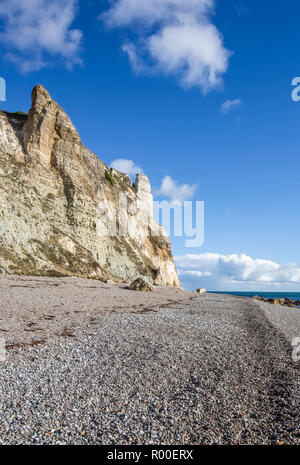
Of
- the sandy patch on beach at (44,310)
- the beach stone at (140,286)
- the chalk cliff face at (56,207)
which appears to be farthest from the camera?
the beach stone at (140,286)

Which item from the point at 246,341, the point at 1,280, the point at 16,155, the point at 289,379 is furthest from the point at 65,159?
the point at 289,379

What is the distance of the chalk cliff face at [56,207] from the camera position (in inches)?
1106

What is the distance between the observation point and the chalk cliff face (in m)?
28.1

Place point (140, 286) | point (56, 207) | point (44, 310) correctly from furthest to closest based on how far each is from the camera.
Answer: point (56, 207) → point (140, 286) → point (44, 310)

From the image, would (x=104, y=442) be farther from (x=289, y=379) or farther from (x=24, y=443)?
(x=289, y=379)

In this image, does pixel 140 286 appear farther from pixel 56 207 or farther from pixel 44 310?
pixel 44 310

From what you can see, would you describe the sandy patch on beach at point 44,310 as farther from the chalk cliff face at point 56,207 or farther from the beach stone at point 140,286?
the beach stone at point 140,286

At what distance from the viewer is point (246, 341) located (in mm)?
10188

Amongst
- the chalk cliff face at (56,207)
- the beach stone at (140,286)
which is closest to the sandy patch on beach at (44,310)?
the chalk cliff face at (56,207)

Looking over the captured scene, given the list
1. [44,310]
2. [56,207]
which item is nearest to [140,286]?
[56,207]

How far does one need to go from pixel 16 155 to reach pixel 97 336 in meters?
31.7

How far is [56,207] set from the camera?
116 feet

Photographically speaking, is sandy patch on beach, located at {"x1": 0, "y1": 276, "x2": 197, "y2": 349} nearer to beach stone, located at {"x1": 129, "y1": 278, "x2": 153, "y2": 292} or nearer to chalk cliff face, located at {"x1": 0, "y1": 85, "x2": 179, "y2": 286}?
chalk cliff face, located at {"x1": 0, "y1": 85, "x2": 179, "y2": 286}

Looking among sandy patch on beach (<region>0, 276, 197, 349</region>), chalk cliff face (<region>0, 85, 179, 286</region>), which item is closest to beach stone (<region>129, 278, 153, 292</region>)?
chalk cliff face (<region>0, 85, 179, 286</region>)
